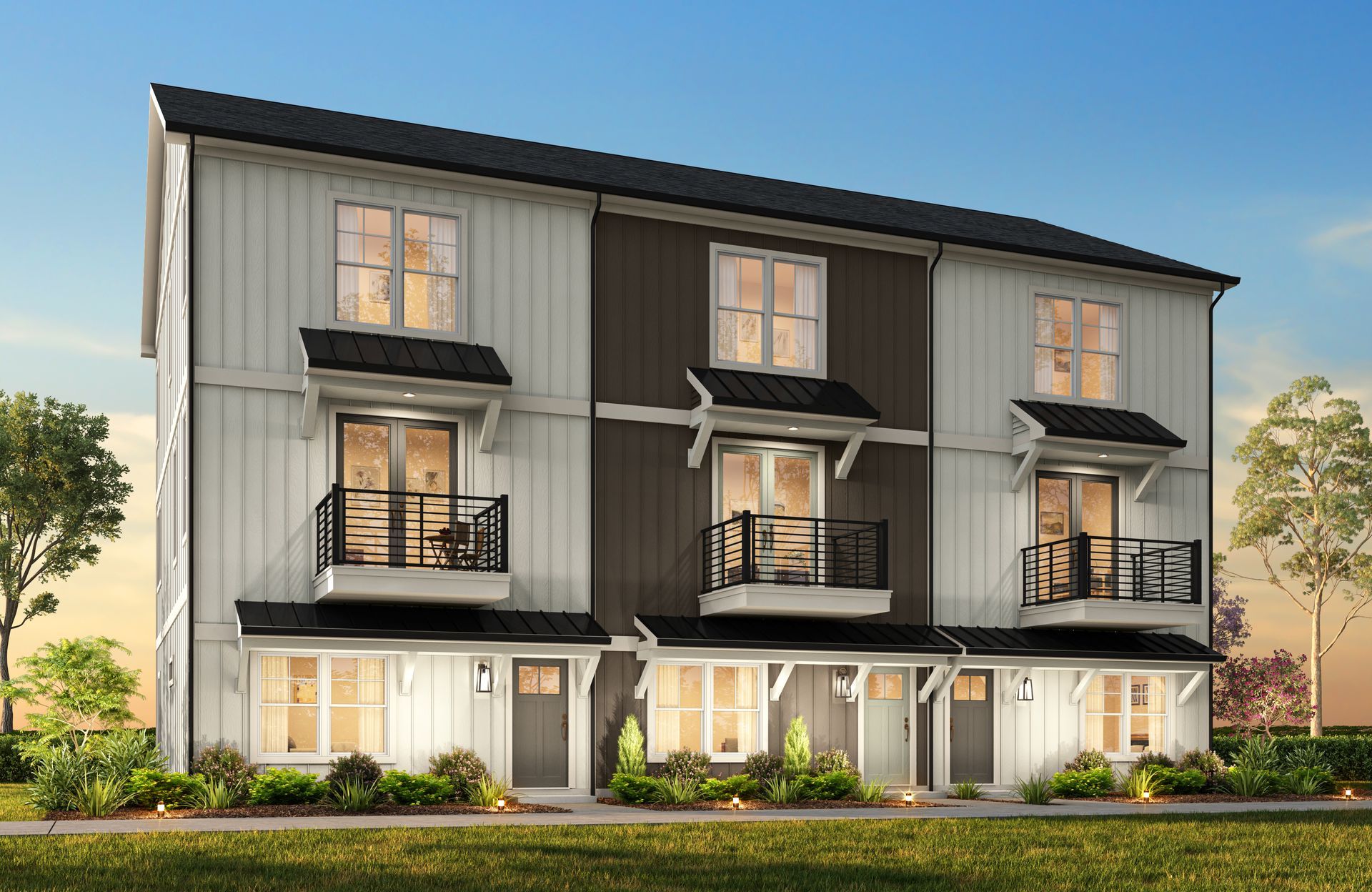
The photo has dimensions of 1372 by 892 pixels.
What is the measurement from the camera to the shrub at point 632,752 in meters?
20.2

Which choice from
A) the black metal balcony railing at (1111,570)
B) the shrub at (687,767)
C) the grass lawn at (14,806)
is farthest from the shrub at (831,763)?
the grass lawn at (14,806)

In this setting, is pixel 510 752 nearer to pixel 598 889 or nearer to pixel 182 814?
pixel 182 814

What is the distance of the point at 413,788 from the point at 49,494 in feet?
93.4

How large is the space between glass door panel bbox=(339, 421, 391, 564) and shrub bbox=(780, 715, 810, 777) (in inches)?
265

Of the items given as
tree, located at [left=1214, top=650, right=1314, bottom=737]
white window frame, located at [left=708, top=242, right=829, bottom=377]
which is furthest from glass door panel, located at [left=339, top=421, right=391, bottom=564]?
tree, located at [left=1214, top=650, right=1314, bottom=737]

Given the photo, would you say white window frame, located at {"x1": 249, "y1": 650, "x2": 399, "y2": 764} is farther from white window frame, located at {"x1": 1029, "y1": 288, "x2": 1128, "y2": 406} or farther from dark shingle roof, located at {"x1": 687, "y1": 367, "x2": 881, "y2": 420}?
white window frame, located at {"x1": 1029, "y1": 288, "x2": 1128, "y2": 406}

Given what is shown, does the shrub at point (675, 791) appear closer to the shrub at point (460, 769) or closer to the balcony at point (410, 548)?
the shrub at point (460, 769)

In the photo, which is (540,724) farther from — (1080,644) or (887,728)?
(1080,644)

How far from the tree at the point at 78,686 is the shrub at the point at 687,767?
12402 mm

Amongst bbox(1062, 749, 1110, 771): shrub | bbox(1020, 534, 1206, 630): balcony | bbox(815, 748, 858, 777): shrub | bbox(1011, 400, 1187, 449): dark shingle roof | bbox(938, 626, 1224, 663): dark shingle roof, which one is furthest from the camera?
bbox(1011, 400, 1187, 449): dark shingle roof

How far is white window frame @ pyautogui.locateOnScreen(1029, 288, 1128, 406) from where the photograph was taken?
24641 millimetres

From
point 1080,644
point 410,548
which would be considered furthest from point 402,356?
point 1080,644

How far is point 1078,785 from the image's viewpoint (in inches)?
867

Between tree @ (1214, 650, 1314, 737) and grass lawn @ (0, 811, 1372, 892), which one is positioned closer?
grass lawn @ (0, 811, 1372, 892)
